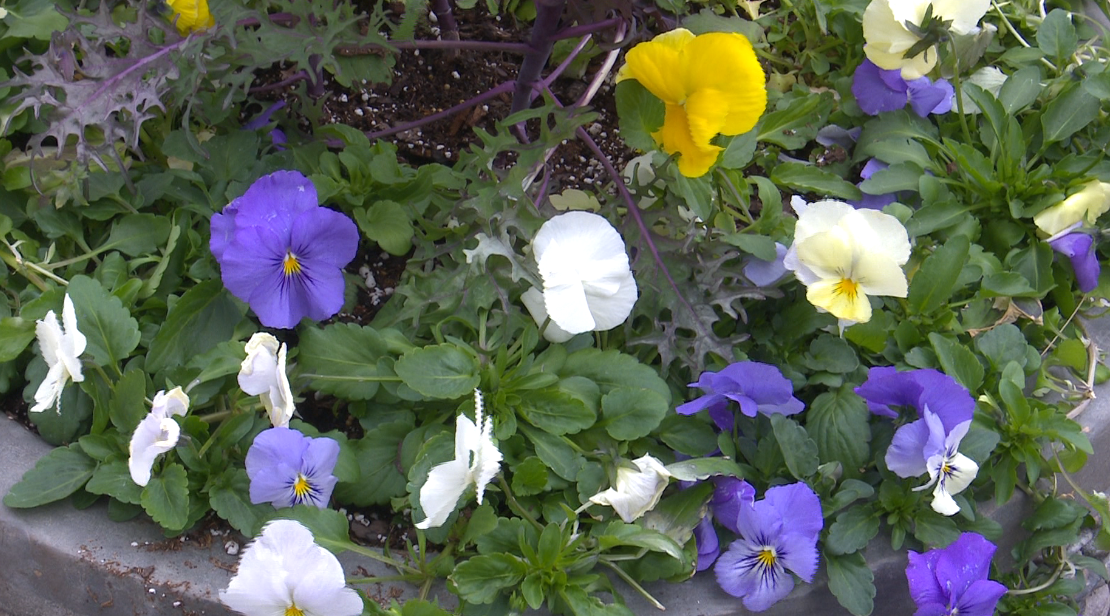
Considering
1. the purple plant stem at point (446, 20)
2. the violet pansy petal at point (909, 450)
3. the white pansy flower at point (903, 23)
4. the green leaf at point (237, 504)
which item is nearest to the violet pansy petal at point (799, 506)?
the violet pansy petal at point (909, 450)

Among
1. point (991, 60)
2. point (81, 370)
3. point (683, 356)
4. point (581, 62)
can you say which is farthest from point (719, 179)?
point (81, 370)

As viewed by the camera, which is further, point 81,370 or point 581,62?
point 581,62

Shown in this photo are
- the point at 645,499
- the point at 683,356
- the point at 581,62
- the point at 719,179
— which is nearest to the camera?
the point at 645,499

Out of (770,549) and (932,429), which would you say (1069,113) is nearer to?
(932,429)

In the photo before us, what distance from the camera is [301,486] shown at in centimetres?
114

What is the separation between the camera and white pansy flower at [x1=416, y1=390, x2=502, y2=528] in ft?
3.35

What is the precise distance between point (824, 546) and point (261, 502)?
0.67 m

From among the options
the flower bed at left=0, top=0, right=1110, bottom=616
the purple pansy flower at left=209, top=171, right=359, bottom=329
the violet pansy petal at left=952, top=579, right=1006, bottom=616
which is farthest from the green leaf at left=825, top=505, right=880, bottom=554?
the purple pansy flower at left=209, top=171, right=359, bottom=329

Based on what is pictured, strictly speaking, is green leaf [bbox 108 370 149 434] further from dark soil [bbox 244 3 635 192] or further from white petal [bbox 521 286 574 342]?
dark soil [bbox 244 3 635 192]

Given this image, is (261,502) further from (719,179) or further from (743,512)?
(719,179)

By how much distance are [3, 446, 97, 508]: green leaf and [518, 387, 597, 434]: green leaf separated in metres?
0.52

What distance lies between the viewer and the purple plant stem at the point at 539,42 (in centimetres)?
138

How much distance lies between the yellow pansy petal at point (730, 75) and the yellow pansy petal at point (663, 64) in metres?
0.02

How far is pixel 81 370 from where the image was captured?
1.19m
